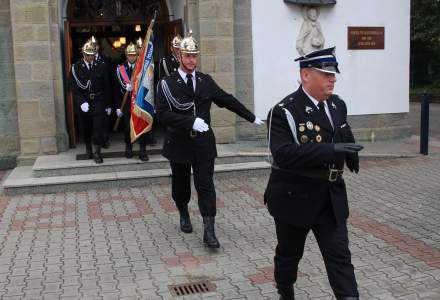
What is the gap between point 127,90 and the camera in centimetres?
936

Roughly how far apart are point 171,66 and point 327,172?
19.7ft

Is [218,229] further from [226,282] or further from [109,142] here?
[109,142]

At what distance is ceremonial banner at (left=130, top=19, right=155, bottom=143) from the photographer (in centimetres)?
859

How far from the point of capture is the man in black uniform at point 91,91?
9.20 m

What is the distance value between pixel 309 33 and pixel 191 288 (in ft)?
25.2

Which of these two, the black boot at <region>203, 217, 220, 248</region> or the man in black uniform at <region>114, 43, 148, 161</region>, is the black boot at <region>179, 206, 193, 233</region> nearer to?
the black boot at <region>203, 217, 220, 248</region>

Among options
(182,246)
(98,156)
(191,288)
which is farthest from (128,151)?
(191,288)

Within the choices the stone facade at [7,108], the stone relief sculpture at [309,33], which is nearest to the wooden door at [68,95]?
the stone facade at [7,108]

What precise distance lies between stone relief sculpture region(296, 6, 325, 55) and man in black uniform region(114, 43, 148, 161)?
142 inches

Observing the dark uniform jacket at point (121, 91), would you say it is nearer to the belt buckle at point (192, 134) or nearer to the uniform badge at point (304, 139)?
the belt buckle at point (192, 134)

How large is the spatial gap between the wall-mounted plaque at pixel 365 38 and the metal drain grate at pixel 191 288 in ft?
26.5

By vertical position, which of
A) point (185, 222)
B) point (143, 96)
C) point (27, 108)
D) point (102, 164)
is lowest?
point (185, 222)

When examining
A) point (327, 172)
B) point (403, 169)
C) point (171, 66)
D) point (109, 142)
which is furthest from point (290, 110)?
point (109, 142)

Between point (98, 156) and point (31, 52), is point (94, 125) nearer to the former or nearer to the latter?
point (98, 156)
